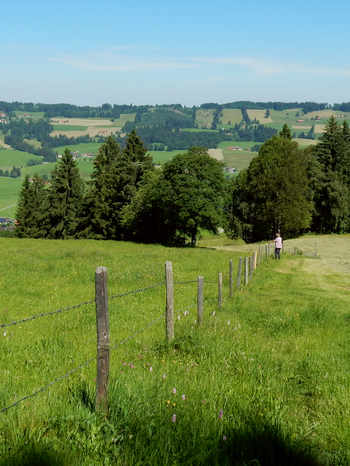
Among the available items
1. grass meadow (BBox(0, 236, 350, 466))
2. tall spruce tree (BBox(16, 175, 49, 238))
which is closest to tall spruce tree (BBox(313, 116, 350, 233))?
tall spruce tree (BBox(16, 175, 49, 238))

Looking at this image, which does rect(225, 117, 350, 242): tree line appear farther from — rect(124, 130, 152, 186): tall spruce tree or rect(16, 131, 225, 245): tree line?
rect(124, 130, 152, 186): tall spruce tree

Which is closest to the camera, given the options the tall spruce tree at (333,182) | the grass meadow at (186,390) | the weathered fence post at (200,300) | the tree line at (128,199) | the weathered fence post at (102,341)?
the grass meadow at (186,390)

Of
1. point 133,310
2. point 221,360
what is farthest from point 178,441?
point 133,310

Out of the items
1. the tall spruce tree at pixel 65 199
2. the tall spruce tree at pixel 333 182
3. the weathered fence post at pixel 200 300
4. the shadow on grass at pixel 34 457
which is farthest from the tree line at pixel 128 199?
the shadow on grass at pixel 34 457

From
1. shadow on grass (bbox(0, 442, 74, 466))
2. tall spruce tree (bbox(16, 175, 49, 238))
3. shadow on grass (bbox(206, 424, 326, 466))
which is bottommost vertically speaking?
tall spruce tree (bbox(16, 175, 49, 238))

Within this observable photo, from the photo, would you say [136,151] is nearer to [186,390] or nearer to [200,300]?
[200,300]

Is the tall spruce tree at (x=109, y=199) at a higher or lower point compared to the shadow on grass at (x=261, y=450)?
lower

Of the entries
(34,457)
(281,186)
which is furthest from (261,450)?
(281,186)

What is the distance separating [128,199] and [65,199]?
1177 centimetres

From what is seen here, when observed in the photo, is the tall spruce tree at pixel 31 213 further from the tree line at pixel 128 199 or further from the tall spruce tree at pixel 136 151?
the tall spruce tree at pixel 136 151

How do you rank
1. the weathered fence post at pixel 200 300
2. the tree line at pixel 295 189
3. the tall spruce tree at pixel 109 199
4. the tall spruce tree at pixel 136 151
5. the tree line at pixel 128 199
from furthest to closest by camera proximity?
the tall spruce tree at pixel 136 151 < the tall spruce tree at pixel 109 199 < the tree line at pixel 295 189 < the tree line at pixel 128 199 < the weathered fence post at pixel 200 300

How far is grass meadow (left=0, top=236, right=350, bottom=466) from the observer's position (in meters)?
Answer: 4.89

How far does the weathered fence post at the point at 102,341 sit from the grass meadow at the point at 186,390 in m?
0.16

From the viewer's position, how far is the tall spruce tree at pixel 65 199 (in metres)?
78.9
